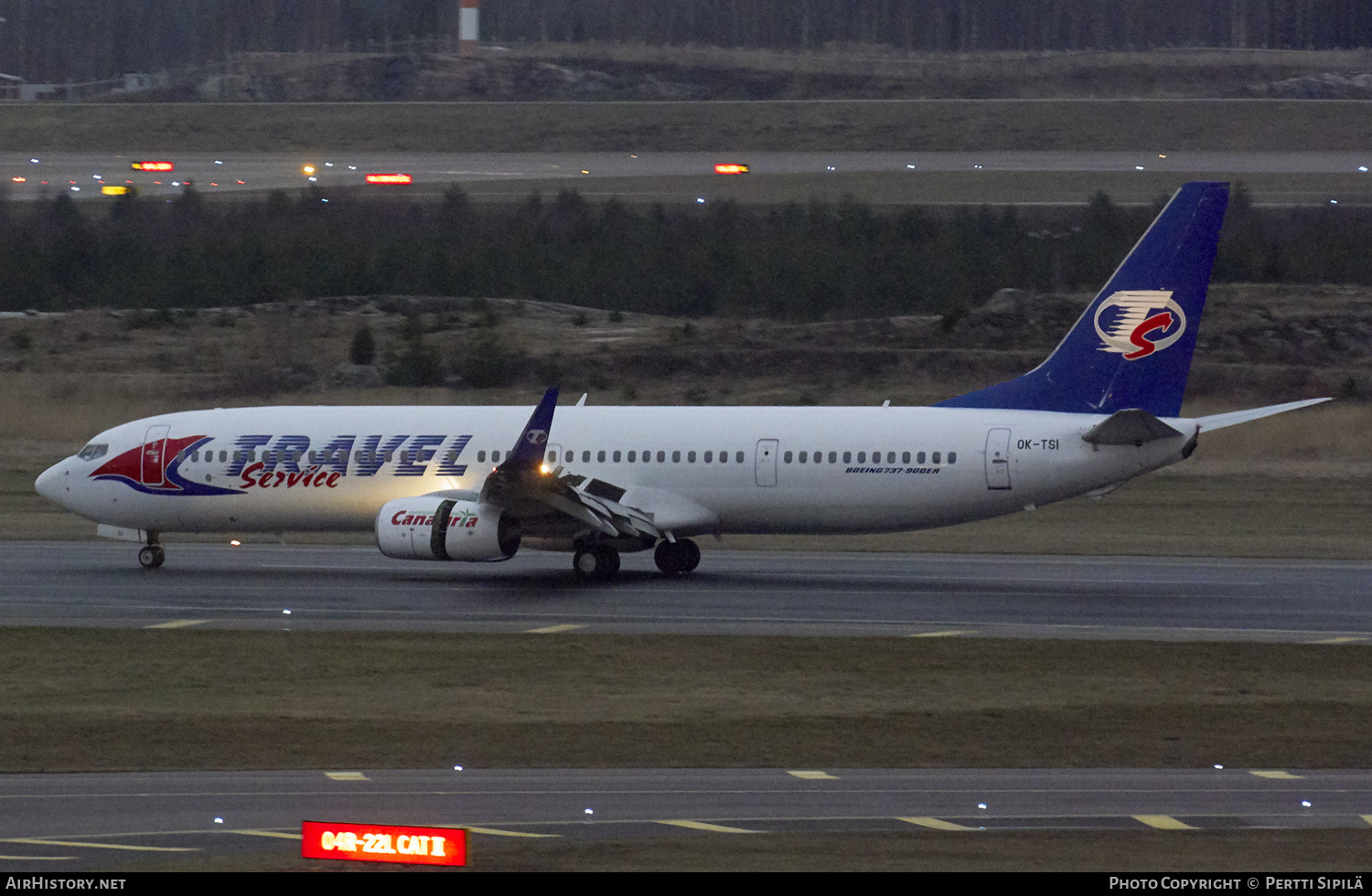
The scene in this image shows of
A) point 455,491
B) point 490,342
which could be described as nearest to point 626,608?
point 455,491

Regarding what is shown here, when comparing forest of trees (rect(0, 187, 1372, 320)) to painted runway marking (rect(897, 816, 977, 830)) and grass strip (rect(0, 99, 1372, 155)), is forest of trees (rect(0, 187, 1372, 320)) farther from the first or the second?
painted runway marking (rect(897, 816, 977, 830))

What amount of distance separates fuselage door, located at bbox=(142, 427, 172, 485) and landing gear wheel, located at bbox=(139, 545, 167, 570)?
1347 millimetres

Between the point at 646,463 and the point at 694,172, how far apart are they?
55514 millimetres

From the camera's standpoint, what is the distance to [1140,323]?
31.8 m

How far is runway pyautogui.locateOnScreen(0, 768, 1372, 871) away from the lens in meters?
14.1

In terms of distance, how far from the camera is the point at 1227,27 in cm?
14812

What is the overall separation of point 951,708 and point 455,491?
15.2 metres

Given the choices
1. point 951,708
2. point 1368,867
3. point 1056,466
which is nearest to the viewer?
point 1368,867

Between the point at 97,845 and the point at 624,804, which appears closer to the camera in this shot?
the point at 97,845

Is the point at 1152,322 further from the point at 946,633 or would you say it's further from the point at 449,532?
the point at 449,532

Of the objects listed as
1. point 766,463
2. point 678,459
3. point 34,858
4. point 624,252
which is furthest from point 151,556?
point 624,252

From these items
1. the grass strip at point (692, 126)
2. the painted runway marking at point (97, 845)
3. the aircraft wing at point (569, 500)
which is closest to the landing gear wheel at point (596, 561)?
the aircraft wing at point (569, 500)

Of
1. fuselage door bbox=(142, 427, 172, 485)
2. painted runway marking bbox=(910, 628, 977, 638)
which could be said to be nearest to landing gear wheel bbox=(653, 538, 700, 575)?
painted runway marking bbox=(910, 628, 977, 638)
